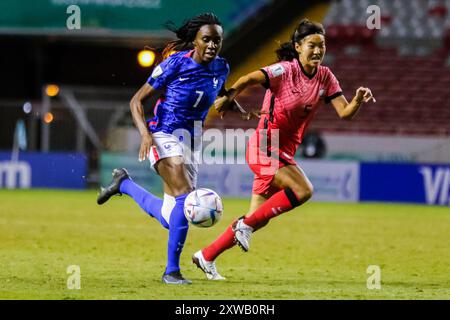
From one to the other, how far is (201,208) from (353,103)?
69.1 inches

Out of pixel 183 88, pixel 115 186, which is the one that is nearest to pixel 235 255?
pixel 115 186

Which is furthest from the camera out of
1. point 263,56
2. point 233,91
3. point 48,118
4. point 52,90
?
point 263,56

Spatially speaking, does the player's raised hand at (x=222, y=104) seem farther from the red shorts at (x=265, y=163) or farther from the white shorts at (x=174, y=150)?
the red shorts at (x=265, y=163)

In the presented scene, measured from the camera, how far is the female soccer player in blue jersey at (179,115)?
8359mm

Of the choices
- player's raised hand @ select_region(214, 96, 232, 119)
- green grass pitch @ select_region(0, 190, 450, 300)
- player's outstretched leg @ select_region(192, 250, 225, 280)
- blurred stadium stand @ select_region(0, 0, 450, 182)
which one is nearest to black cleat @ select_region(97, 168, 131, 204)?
green grass pitch @ select_region(0, 190, 450, 300)

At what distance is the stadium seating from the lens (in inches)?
1033

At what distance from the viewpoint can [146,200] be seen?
356 inches

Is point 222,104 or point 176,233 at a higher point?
point 222,104

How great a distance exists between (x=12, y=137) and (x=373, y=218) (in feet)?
38.1

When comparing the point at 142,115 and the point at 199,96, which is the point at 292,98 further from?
the point at 142,115

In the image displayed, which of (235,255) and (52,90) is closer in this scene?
(235,255)

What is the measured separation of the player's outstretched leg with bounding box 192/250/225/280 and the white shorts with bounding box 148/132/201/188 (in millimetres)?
759

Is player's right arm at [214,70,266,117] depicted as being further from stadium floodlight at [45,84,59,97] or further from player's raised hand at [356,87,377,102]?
stadium floodlight at [45,84,59,97]

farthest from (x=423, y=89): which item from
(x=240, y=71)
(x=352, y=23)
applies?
(x=240, y=71)
